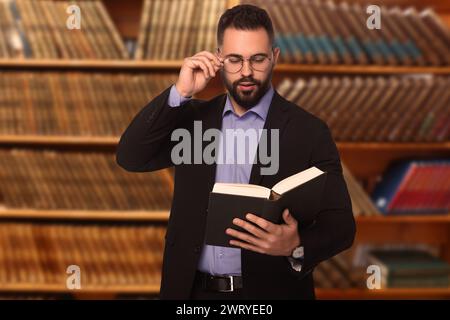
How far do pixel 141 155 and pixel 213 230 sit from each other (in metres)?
0.28

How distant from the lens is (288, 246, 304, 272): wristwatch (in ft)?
3.86

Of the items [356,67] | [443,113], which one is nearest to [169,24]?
[356,67]

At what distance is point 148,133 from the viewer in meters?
1.26

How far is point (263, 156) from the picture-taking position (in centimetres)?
127

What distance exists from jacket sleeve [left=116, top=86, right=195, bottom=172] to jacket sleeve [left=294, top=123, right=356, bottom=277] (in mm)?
358

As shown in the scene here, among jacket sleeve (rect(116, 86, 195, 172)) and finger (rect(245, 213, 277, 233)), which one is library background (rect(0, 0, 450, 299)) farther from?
finger (rect(245, 213, 277, 233))

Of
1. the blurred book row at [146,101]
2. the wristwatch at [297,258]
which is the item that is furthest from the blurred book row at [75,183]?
the wristwatch at [297,258]

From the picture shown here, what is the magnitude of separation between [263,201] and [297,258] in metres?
0.20

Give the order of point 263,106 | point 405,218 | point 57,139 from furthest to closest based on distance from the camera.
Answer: point 405,218 → point 57,139 → point 263,106

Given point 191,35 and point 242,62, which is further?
point 191,35

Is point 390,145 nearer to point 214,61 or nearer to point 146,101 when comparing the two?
point 146,101

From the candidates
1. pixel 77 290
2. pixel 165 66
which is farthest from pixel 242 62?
pixel 77 290

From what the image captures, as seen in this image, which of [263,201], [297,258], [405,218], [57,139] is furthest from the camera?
[405,218]

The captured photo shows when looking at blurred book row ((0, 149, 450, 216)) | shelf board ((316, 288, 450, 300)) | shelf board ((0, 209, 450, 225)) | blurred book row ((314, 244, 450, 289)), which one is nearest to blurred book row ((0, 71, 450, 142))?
blurred book row ((0, 149, 450, 216))
